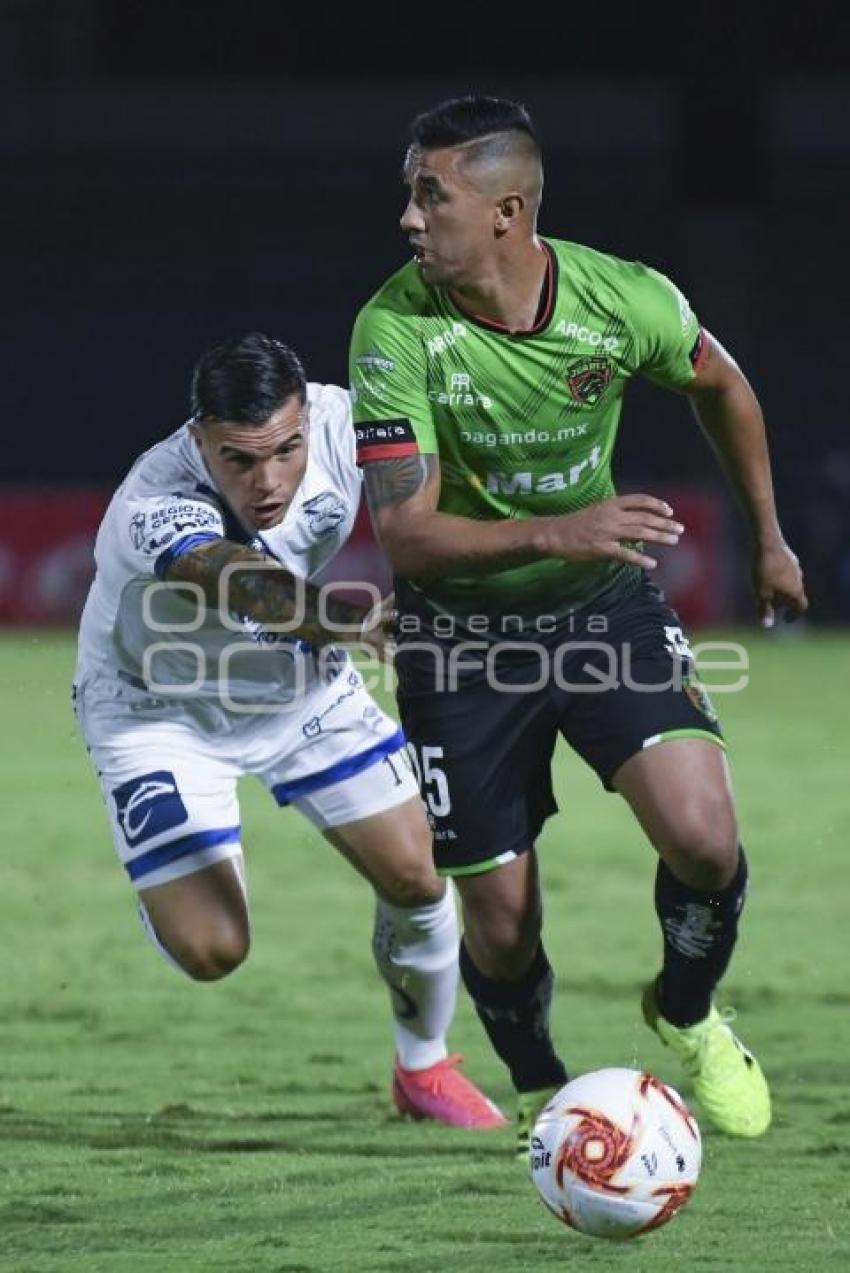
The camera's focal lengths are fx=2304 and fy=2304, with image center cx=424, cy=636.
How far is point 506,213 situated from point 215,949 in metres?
1.92

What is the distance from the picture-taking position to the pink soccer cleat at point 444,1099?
18.3ft

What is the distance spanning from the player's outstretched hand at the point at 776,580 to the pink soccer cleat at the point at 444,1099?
1365mm

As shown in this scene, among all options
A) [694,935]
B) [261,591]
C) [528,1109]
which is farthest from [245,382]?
[528,1109]

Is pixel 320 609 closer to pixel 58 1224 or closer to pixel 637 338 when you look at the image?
pixel 637 338

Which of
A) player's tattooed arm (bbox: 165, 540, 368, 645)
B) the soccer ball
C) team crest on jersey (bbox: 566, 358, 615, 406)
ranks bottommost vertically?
the soccer ball

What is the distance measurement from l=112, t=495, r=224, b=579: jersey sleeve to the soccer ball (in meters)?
1.65

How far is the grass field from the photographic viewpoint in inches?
169

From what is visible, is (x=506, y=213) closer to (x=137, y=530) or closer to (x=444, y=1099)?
(x=137, y=530)

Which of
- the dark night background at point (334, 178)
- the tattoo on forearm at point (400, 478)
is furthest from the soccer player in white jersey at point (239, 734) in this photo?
the dark night background at point (334, 178)

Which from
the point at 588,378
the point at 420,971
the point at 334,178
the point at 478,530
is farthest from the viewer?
the point at 334,178

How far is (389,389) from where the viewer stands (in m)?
4.83

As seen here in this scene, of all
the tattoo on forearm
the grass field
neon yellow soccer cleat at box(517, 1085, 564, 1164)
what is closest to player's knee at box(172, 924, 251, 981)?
the grass field

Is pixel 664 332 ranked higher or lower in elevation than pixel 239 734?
higher

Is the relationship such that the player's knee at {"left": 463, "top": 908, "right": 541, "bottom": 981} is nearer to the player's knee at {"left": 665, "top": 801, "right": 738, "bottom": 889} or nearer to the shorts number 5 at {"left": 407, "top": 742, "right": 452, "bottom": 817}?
the shorts number 5 at {"left": 407, "top": 742, "right": 452, "bottom": 817}
